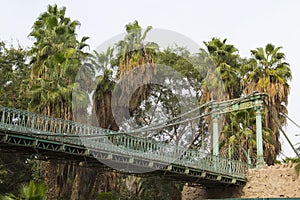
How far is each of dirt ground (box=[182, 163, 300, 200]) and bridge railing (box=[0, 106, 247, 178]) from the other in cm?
62

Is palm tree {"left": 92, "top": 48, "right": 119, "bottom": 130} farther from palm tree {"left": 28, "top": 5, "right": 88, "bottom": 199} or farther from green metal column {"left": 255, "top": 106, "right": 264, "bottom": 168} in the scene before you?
green metal column {"left": 255, "top": 106, "right": 264, "bottom": 168}

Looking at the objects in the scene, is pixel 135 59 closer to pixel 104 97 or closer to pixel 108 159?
pixel 104 97

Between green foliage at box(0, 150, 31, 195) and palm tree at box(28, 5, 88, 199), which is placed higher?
palm tree at box(28, 5, 88, 199)

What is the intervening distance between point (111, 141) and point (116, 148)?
703mm

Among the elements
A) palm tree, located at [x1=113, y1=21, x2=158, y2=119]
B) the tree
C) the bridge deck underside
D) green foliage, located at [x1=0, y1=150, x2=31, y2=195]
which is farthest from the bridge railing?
green foliage, located at [x1=0, y1=150, x2=31, y2=195]

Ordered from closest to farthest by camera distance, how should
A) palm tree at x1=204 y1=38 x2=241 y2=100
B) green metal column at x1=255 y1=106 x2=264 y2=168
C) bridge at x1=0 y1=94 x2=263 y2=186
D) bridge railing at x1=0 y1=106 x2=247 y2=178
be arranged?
bridge at x1=0 y1=94 x2=263 y2=186 < bridge railing at x1=0 y1=106 x2=247 y2=178 < green metal column at x1=255 y1=106 x2=264 y2=168 < palm tree at x1=204 y1=38 x2=241 y2=100

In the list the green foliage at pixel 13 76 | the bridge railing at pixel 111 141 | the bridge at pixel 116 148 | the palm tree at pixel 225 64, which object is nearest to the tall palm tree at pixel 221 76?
the palm tree at pixel 225 64

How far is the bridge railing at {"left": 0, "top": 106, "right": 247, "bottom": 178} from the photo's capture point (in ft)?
43.2

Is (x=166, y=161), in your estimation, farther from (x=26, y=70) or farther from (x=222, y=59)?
(x=26, y=70)

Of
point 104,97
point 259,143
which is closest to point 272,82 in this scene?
point 259,143

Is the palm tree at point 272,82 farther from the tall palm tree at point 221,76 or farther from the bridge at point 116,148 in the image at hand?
the bridge at point 116,148

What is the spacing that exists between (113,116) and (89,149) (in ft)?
26.4

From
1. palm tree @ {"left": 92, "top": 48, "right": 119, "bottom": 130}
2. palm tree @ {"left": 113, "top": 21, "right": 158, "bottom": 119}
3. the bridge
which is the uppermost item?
palm tree @ {"left": 113, "top": 21, "right": 158, "bottom": 119}

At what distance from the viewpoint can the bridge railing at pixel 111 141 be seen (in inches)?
519
